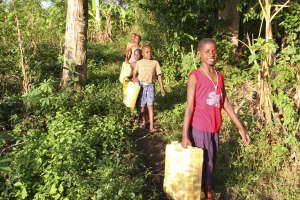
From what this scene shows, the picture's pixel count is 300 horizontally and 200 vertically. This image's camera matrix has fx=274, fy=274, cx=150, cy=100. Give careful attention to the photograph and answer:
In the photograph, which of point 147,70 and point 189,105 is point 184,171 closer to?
point 189,105

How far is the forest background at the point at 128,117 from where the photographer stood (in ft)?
8.92

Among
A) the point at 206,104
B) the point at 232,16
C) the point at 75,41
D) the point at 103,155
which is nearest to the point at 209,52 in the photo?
the point at 206,104

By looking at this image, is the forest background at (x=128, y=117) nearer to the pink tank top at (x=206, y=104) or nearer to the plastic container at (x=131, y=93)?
the plastic container at (x=131, y=93)

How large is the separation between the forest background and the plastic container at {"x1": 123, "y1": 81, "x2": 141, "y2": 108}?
0.81 ft

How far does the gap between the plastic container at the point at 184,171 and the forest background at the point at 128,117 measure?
1.27ft

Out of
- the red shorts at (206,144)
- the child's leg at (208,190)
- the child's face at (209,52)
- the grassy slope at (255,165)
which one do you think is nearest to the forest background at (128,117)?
the grassy slope at (255,165)

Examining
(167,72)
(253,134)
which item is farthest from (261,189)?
(167,72)

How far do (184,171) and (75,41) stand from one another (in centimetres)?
372

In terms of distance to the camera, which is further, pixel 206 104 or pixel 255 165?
pixel 255 165

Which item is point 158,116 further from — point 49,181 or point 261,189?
point 49,181

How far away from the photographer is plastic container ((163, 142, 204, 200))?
2.27 m

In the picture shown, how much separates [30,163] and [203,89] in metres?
1.93

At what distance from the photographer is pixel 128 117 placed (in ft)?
15.1

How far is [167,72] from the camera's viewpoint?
22.7ft
